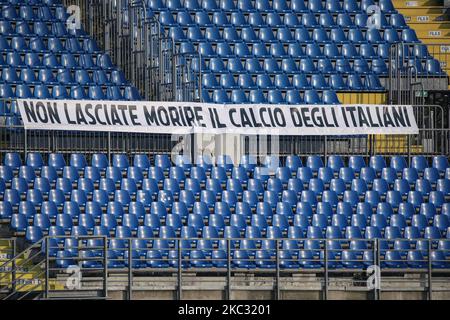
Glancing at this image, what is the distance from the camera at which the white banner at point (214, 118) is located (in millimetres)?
26375

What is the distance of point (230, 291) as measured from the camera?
77.4ft

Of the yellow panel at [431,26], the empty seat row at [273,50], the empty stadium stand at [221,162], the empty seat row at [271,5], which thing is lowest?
the empty stadium stand at [221,162]

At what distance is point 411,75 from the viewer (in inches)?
1166

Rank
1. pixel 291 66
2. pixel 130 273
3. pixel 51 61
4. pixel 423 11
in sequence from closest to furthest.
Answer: pixel 130 273
pixel 51 61
pixel 291 66
pixel 423 11

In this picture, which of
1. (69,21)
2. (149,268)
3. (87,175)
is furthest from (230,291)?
(69,21)

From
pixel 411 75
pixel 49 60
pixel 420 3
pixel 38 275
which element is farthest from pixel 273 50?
pixel 38 275

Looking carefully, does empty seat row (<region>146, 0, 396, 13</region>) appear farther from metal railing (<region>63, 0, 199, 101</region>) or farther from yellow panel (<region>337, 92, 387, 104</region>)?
yellow panel (<region>337, 92, 387, 104</region>)

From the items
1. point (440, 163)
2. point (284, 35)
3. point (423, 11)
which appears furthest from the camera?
point (423, 11)

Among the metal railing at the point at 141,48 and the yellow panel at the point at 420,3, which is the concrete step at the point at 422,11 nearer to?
the yellow panel at the point at 420,3

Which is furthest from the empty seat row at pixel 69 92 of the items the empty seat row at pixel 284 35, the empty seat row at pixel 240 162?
the empty seat row at pixel 284 35

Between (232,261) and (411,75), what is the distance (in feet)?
23.9

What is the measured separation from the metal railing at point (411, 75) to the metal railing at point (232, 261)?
15.0 feet

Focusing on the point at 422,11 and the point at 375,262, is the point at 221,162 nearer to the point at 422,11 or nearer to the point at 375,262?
the point at 375,262
